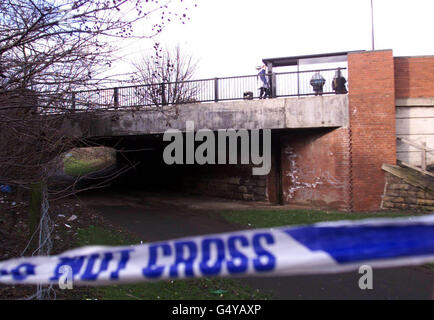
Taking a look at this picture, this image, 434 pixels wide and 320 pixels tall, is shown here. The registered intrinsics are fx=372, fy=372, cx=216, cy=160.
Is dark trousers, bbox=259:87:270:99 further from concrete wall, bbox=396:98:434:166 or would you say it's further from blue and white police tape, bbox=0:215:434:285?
blue and white police tape, bbox=0:215:434:285

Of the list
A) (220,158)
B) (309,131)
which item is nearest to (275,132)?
(309,131)

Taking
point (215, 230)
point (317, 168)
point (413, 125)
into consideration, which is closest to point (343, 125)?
point (317, 168)

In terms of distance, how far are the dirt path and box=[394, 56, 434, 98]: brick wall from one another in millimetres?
6624

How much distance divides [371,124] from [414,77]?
2443 millimetres

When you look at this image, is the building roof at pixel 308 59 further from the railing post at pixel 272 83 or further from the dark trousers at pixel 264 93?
the dark trousers at pixel 264 93

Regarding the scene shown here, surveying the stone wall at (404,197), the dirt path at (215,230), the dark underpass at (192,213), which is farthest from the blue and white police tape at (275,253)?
the stone wall at (404,197)

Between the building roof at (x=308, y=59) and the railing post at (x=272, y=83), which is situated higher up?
the building roof at (x=308, y=59)

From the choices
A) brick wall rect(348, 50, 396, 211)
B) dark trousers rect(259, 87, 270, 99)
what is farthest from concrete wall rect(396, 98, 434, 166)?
dark trousers rect(259, 87, 270, 99)

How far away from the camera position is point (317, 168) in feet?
44.4

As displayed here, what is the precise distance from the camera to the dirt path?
550 cm

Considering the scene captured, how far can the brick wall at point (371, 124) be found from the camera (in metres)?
12.6

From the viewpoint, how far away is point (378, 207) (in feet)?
41.0

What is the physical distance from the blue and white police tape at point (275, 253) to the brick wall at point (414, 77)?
13.0 meters

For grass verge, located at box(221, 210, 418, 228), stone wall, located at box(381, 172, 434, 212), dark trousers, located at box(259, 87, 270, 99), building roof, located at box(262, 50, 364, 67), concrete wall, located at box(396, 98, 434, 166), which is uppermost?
building roof, located at box(262, 50, 364, 67)
